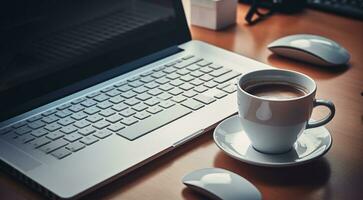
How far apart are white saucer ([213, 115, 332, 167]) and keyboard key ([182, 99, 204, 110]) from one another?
6 centimetres

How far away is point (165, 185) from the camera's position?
2.33 feet

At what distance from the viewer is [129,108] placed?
0.84 m

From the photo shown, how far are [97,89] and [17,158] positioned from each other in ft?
0.70

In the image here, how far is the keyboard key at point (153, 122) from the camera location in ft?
2.55

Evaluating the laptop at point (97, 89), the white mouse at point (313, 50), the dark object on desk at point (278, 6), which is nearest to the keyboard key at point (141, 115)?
the laptop at point (97, 89)

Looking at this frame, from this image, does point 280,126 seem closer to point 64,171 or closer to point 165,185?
point 165,185

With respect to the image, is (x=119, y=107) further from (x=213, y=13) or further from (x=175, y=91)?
(x=213, y=13)

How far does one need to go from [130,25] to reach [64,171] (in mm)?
361

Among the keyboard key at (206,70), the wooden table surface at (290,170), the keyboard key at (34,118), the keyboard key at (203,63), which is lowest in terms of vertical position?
the wooden table surface at (290,170)

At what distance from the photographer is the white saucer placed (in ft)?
2.37

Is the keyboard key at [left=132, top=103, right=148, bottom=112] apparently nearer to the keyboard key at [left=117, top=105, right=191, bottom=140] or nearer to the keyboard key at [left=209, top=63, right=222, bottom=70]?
the keyboard key at [left=117, top=105, right=191, bottom=140]

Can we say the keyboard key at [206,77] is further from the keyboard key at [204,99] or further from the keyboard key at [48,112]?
the keyboard key at [48,112]

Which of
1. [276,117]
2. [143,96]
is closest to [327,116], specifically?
[276,117]

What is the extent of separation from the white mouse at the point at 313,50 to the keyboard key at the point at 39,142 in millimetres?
485
